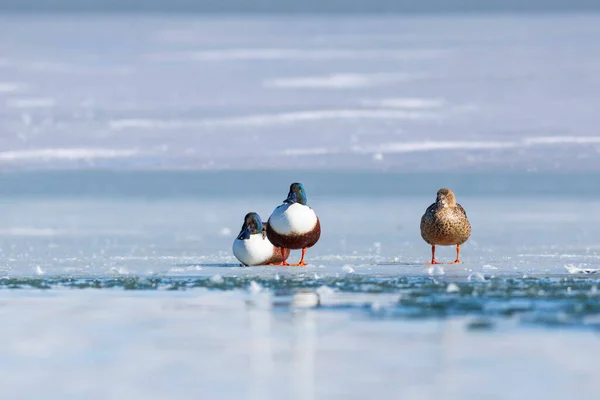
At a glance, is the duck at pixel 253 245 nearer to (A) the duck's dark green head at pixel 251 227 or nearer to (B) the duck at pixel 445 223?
(A) the duck's dark green head at pixel 251 227

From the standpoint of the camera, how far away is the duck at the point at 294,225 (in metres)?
15.3

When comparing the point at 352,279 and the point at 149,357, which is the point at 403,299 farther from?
the point at 149,357

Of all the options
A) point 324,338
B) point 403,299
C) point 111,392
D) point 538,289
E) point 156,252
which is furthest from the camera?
point 156,252

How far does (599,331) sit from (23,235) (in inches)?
645

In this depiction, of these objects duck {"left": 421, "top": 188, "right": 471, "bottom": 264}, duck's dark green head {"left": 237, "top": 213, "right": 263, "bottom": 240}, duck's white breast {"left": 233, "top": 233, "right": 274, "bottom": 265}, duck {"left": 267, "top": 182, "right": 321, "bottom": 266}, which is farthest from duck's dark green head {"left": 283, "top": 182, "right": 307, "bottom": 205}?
duck {"left": 421, "top": 188, "right": 471, "bottom": 264}

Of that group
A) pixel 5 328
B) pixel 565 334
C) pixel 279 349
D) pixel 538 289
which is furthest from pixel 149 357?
pixel 538 289

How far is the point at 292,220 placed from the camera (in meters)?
15.3

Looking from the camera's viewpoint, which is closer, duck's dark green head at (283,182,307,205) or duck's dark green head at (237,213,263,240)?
duck's dark green head at (283,182,307,205)

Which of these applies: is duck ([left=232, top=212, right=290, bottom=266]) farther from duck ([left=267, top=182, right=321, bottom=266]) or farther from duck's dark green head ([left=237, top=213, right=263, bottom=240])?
duck ([left=267, top=182, right=321, bottom=266])

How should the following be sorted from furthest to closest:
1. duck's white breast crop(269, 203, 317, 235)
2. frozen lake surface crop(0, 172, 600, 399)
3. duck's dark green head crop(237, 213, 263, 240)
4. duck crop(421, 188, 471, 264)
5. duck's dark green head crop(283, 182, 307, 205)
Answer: duck crop(421, 188, 471, 264)
duck's dark green head crop(237, 213, 263, 240)
duck's dark green head crop(283, 182, 307, 205)
duck's white breast crop(269, 203, 317, 235)
frozen lake surface crop(0, 172, 600, 399)

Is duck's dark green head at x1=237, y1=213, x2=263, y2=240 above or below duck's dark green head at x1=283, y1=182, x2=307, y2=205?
below

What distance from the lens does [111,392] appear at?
714 centimetres

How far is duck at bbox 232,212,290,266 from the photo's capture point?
1555 centimetres

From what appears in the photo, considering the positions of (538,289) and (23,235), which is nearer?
(538,289)
